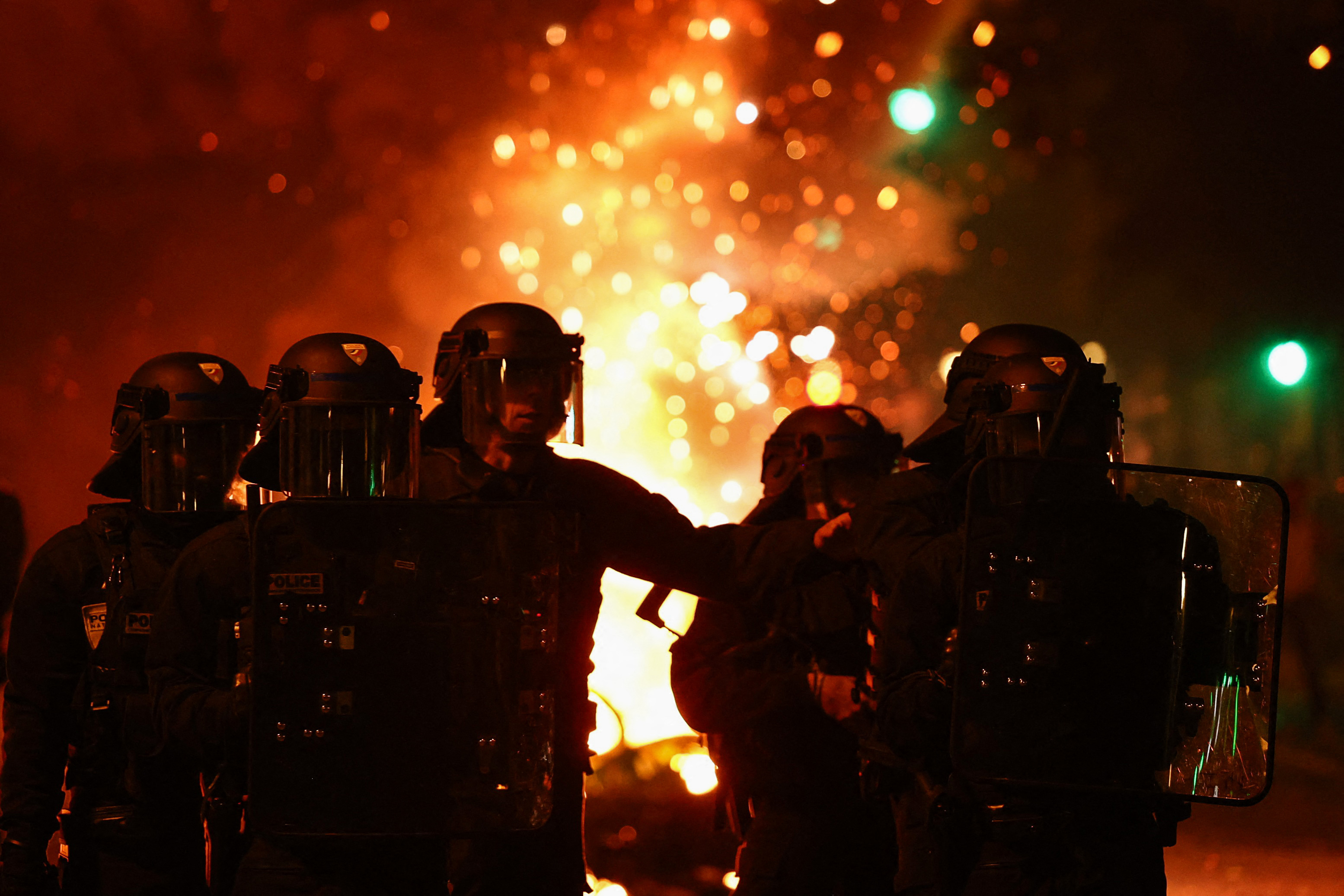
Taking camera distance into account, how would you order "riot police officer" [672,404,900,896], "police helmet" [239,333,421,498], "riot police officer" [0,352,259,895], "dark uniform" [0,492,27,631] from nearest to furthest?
"police helmet" [239,333,421,498], "riot police officer" [0,352,259,895], "riot police officer" [672,404,900,896], "dark uniform" [0,492,27,631]

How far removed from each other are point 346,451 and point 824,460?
2271 millimetres

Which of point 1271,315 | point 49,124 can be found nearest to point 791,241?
point 1271,315

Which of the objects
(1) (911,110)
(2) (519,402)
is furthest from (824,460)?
(1) (911,110)

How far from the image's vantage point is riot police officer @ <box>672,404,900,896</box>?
4.34 metres

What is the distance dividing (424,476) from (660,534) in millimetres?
707

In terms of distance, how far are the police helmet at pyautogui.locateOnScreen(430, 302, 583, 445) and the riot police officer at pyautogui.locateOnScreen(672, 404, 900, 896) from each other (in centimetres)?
100

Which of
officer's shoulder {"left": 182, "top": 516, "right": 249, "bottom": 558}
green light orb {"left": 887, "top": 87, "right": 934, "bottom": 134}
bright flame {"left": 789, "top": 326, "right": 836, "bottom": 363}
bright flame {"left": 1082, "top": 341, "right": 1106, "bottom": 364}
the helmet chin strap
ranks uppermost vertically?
green light orb {"left": 887, "top": 87, "right": 934, "bottom": 134}

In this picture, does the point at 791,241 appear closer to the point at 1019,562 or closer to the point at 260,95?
the point at 260,95

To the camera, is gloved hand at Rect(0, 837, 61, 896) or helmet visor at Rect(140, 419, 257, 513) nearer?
gloved hand at Rect(0, 837, 61, 896)

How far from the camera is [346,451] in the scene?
3.42 metres

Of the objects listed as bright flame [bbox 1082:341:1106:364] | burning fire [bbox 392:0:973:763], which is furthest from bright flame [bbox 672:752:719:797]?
bright flame [bbox 1082:341:1106:364]

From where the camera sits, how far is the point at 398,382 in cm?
358

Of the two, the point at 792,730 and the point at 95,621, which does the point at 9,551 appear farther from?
the point at 792,730

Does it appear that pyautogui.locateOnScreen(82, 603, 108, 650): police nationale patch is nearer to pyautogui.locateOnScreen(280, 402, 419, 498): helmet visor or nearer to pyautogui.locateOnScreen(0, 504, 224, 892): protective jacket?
pyautogui.locateOnScreen(0, 504, 224, 892): protective jacket
